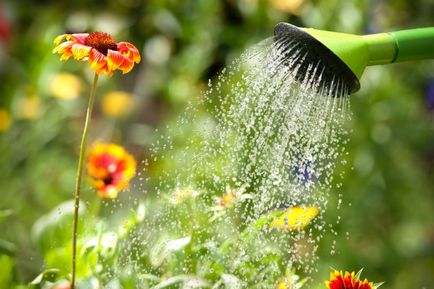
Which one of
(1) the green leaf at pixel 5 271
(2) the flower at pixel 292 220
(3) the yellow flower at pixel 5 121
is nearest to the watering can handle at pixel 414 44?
(2) the flower at pixel 292 220

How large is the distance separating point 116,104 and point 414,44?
2.14 m

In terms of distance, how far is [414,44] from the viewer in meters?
1.18

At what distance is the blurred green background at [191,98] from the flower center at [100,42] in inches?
43.0

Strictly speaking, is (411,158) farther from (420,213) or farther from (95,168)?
(95,168)

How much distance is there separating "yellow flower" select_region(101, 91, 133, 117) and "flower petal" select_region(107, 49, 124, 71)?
202 cm

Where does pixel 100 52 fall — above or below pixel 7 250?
above

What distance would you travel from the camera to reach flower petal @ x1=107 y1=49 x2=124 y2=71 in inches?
47.6

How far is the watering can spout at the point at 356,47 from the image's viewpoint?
44.3 inches

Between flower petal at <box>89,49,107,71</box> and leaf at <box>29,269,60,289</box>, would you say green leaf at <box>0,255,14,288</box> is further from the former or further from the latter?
flower petal at <box>89,49,107,71</box>

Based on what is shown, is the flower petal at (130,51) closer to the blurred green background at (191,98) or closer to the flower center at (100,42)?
the flower center at (100,42)

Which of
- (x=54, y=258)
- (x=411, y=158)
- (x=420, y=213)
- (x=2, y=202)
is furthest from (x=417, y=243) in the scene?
(x=54, y=258)

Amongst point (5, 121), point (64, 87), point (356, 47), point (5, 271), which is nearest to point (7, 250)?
point (5, 271)

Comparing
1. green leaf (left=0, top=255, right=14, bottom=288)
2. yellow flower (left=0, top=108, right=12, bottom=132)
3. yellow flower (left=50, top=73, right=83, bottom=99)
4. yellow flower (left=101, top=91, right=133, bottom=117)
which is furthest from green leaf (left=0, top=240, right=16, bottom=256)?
yellow flower (left=101, top=91, right=133, bottom=117)

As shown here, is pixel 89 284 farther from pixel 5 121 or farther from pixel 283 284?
pixel 5 121
